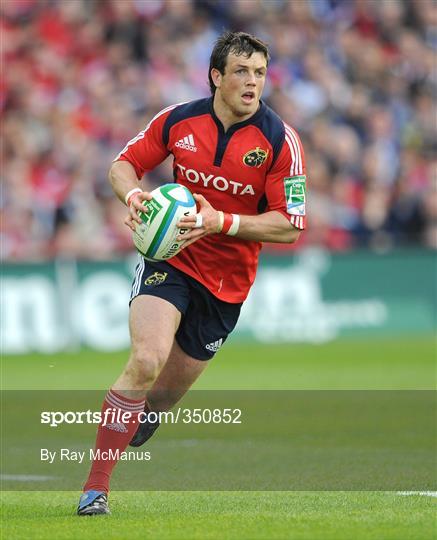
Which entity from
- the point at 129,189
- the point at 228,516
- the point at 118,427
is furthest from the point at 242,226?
the point at 228,516

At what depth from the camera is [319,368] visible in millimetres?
15992

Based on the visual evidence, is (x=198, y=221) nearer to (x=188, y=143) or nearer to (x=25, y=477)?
(x=188, y=143)

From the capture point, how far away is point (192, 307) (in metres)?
8.09

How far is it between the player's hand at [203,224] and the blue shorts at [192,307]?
390mm

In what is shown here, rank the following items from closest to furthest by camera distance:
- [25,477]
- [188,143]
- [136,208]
Answer: [136,208] < [188,143] < [25,477]

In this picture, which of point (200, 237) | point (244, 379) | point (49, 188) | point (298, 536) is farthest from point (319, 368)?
point (298, 536)

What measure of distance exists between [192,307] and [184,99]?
42.0 feet

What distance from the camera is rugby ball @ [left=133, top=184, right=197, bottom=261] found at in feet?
24.1

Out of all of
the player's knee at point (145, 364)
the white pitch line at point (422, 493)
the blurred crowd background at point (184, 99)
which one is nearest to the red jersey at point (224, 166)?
the player's knee at point (145, 364)

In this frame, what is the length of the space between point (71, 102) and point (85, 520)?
14.2 metres

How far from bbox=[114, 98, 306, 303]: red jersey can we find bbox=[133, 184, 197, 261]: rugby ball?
42 cm

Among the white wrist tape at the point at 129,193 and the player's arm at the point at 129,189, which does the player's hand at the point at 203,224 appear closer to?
the player's arm at the point at 129,189

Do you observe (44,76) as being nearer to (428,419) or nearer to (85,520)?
(428,419)

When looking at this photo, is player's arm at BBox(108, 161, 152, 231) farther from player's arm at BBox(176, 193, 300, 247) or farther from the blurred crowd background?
the blurred crowd background
